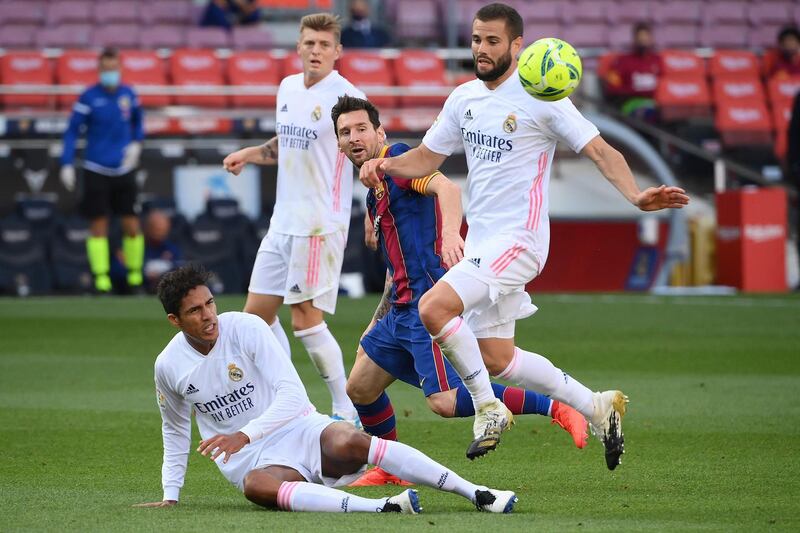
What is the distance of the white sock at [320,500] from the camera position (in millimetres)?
6113

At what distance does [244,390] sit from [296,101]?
10.6 feet

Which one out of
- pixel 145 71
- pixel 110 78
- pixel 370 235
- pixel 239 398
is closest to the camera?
pixel 239 398

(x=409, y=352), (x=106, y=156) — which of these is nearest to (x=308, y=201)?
(x=409, y=352)

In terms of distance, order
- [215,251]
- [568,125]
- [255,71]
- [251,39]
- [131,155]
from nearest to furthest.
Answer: [568,125] → [131,155] → [215,251] → [255,71] → [251,39]

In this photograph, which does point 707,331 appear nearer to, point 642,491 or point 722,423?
point 722,423

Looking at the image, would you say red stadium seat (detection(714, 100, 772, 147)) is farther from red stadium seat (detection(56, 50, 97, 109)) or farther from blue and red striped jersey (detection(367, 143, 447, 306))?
blue and red striped jersey (detection(367, 143, 447, 306))

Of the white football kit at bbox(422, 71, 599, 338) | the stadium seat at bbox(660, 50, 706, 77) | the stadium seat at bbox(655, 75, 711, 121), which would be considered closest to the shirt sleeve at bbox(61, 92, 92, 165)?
the stadium seat at bbox(655, 75, 711, 121)

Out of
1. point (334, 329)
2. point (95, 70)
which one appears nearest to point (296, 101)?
point (334, 329)

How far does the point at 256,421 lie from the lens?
6195 mm

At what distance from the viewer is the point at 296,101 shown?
30.5ft

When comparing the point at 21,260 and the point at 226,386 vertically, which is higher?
the point at 226,386

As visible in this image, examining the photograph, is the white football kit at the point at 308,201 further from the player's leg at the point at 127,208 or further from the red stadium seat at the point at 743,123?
the red stadium seat at the point at 743,123

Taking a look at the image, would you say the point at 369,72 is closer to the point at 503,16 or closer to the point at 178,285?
the point at 503,16

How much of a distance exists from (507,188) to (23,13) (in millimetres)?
17184
